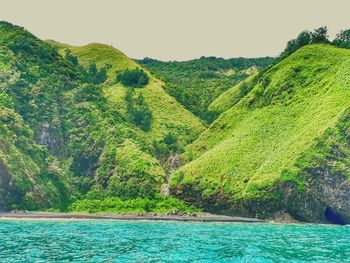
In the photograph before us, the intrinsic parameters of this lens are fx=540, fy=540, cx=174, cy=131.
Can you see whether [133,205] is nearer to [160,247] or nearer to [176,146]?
[176,146]

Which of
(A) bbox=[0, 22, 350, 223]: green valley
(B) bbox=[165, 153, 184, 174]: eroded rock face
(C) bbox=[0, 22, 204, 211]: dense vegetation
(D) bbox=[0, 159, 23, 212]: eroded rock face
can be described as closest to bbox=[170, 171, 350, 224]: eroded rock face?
(A) bbox=[0, 22, 350, 223]: green valley

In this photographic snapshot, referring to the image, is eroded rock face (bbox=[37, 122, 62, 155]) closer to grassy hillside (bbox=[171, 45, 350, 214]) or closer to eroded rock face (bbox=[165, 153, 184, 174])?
eroded rock face (bbox=[165, 153, 184, 174])

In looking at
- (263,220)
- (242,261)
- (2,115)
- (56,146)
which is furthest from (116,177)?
(242,261)

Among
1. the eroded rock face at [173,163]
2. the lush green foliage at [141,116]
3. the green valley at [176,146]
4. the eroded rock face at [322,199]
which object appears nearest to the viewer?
the eroded rock face at [322,199]

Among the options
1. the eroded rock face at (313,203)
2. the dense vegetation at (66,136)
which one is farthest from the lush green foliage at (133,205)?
the eroded rock face at (313,203)

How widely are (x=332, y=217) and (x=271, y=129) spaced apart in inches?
1410

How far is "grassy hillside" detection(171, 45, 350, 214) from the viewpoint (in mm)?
135125

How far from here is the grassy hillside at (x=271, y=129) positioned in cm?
13512

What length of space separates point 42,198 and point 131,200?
77.9 ft

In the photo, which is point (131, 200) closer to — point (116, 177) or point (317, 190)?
point (116, 177)

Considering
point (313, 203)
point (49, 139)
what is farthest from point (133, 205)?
point (313, 203)

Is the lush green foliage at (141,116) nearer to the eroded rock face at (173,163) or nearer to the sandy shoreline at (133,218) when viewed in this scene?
the eroded rock face at (173,163)

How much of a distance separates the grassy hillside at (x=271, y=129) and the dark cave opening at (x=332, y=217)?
37.0 feet

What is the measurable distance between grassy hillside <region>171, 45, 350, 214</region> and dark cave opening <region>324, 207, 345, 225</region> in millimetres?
11271
